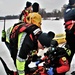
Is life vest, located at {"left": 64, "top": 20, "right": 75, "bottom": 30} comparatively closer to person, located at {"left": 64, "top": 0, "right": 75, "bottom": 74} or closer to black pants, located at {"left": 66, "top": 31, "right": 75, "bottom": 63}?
person, located at {"left": 64, "top": 0, "right": 75, "bottom": 74}

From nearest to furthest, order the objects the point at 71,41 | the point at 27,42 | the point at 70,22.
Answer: the point at 27,42
the point at 70,22
the point at 71,41

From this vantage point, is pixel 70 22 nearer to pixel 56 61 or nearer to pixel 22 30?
pixel 56 61

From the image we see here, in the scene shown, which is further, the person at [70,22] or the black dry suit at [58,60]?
the person at [70,22]

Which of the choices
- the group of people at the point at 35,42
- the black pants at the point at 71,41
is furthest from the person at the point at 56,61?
the black pants at the point at 71,41

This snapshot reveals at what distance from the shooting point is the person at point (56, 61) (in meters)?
4.25

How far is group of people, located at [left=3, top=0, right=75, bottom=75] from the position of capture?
322cm

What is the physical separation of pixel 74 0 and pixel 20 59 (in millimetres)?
1951

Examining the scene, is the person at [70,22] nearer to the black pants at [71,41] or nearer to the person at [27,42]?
the black pants at [71,41]

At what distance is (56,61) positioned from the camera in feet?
14.7

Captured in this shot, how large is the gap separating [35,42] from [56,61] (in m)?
1.33

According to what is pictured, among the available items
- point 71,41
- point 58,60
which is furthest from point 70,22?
point 58,60

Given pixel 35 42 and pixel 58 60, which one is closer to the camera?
pixel 35 42

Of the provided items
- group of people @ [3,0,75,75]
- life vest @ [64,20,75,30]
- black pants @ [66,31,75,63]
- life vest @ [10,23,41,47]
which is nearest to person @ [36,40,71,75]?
group of people @ [3,0,75,75]

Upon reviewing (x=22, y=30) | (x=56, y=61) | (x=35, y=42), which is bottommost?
(x=56, y=61)
